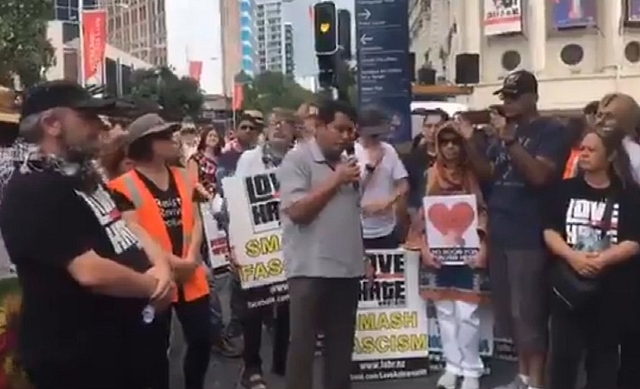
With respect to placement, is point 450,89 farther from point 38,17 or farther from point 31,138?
point 31,138

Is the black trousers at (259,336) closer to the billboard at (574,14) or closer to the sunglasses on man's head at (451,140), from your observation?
the sunglasses on man's head at (451,140)

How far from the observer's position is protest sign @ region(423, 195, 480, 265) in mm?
8352

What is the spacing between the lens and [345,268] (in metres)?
6.79

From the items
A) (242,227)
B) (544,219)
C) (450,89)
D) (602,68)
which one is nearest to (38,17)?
(450,89)

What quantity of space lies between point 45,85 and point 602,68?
58.4 m

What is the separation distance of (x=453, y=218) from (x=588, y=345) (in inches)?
93.5

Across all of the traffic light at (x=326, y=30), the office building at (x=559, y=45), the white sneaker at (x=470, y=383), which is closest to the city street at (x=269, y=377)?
the white sneaker at (x=470, y=383)

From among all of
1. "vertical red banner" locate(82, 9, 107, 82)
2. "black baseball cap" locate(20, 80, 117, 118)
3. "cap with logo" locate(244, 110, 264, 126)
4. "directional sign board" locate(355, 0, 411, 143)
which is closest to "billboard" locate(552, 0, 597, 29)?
"vertical red banner" locate(82, 9, 107, 82)

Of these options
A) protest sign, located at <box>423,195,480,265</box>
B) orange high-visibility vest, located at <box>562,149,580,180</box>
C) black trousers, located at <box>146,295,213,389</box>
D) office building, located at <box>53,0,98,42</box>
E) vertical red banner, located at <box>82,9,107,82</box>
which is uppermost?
office building, located at <box>53,0,98,42</box>

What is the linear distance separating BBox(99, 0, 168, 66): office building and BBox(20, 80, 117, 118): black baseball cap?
14829 centimetres

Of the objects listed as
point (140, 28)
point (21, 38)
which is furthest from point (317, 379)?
point (140, 28)

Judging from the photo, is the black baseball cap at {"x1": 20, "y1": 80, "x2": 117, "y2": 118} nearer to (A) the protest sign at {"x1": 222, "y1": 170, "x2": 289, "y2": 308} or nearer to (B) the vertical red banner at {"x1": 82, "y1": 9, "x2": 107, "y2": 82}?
(A) the protest sign at {"x1": 222, "y1": 170, "x2": 289, "y2": 308}

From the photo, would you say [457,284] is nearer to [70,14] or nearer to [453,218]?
[453,218]

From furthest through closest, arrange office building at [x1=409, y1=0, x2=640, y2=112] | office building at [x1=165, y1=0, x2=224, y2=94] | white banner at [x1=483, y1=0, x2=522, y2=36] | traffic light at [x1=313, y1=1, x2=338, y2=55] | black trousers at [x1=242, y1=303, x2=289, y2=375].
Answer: office building at [x1=165, y1=0, x2=224, y2=94] → white banner at [x1=483, y1=0, x2=522, y2=36] → office building at [x1=409, y1=0, x2=640, y2=112] → traffic light at [x1=313, y1=1, x2=338, y2=55] → black trousers at [x1=242, y1=303, x2=289, y2=375]
